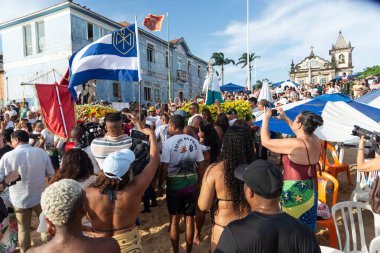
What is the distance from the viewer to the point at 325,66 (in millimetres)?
60594

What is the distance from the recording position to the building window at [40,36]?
1961cm

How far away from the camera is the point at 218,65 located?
48.1 metres

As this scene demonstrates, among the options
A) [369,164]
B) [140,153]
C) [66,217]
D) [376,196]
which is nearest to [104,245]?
[66,217]

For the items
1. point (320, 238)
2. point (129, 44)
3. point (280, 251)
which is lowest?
point (320, 238)

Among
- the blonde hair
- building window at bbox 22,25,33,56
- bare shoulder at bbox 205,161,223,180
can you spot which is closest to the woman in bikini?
bare shoulder at bbox 205,161,223,180

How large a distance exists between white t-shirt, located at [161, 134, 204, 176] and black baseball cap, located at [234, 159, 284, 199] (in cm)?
213

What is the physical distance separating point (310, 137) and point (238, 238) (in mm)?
2075

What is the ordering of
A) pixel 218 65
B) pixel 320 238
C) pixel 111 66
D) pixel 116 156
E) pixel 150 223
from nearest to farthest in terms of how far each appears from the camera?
pixel 116 156
pixel 320 238
pixel 150 223
pixel 111 66
pixel 218 65

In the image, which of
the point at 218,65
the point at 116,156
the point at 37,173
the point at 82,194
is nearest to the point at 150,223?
the point at 37,173

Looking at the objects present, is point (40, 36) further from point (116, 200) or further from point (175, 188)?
point (116, 200)

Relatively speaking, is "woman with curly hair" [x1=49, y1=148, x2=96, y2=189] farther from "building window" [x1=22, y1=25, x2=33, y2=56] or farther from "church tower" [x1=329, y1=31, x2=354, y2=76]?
"church tower" [x1=329, y1=31, x2=354, y2=76]

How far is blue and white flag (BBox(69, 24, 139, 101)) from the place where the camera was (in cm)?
545

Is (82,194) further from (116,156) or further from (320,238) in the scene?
(320,238)

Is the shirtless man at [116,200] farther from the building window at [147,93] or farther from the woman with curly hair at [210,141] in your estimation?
the building window at [147,93]
